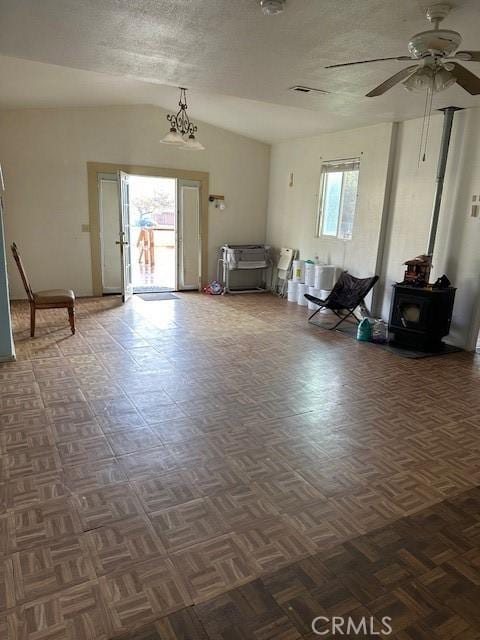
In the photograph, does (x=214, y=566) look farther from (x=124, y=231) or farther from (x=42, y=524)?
(x=124, y=231)

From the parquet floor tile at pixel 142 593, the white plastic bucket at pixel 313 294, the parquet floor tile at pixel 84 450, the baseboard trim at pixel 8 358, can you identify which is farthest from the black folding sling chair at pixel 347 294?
the parquet floor tile at pixel 142 593

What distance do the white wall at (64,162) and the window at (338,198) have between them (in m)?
2.19

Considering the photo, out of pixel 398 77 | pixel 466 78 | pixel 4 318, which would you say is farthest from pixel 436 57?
pixel 4 318

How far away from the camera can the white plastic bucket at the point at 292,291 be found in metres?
7.69

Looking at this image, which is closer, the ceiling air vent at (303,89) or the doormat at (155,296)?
the ceiling air vent at (303,89)

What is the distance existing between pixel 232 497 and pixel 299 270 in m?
5.61

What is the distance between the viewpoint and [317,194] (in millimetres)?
7332

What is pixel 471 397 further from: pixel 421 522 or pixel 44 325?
pixel 44 325

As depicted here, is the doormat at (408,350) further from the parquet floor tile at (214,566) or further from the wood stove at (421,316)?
the parquet floor tile at (214,566)

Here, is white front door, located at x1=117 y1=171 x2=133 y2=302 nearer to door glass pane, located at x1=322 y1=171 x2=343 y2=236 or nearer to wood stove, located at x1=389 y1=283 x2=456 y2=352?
door glass pane, located at x1=322 y1=171 x2=343 y2=236

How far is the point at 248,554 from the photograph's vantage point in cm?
201

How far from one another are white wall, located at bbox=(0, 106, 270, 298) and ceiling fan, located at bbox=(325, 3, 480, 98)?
5.52 metres

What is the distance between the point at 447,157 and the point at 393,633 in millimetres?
5050

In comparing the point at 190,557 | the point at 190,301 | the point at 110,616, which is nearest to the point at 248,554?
the point at 190,557
